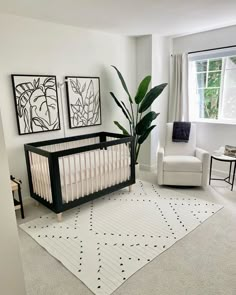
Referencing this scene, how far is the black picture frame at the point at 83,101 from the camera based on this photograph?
335 centimetres

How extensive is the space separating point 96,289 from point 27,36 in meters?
2.89

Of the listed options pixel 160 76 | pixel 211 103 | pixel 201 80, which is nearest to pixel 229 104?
pixel 211 103

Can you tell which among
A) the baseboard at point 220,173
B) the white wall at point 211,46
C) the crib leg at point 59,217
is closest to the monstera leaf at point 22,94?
the crib leg at point 59,217

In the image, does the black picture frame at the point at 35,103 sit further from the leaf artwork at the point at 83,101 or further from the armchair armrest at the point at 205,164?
the armchair armrest at the point at 205,164

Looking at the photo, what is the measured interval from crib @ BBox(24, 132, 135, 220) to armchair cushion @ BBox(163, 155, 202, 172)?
1.79ft

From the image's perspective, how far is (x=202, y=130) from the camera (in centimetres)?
412

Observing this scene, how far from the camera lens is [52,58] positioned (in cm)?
311

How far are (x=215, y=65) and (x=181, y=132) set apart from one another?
4.23 feet

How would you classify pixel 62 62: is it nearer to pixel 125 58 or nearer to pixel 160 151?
pixel 125 58

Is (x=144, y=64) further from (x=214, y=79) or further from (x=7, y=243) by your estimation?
(x=7, y=243)

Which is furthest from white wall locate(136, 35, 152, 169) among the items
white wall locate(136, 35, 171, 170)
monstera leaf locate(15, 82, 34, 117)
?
monstera leaf locate(15, 82, 34, 117)

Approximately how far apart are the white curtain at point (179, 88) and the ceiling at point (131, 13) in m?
0.64

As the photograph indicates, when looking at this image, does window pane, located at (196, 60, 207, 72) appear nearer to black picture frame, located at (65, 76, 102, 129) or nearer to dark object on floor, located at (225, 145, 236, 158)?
dark object on floor, located at (225, 145, 236, 158)

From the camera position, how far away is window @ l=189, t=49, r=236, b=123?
3.70 m
